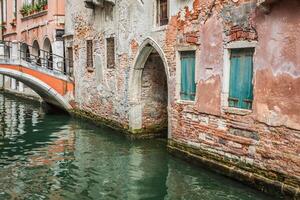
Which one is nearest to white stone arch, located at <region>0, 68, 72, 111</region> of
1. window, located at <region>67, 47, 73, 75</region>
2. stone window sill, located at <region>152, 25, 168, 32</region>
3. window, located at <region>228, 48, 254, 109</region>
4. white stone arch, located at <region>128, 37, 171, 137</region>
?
window, located at <region>67, 47, 73, 75</region>

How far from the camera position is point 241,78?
295 inches

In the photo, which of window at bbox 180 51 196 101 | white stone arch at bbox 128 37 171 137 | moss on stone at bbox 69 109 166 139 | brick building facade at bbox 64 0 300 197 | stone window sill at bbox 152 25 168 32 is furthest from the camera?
moss on stone at bbox 69 109 166 139

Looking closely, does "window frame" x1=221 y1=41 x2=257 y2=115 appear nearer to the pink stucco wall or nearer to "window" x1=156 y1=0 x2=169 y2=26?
"window" x1=156 y1=0 x2=169 y2=26

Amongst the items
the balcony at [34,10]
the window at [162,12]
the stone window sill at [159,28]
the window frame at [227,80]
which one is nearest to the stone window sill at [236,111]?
the window frame at [227,80]

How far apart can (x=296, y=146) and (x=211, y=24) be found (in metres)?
2.89

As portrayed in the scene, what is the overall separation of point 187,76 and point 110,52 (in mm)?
4183

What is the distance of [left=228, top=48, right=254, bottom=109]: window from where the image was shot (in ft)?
24.0

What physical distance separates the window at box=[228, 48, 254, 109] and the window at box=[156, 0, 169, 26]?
274cm

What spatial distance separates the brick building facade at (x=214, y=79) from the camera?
653 cm

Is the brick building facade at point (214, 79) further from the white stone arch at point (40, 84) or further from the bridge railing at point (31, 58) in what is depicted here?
the bridge railing at point (31, 58)

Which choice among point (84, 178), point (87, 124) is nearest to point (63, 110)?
point (87, 124)

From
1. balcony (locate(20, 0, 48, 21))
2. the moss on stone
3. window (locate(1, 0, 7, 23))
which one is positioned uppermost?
window (locate(1, 0, 7, 23))

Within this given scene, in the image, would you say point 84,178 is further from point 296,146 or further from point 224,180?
point 296,146

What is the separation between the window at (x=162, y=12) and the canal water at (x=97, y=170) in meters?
2.92
